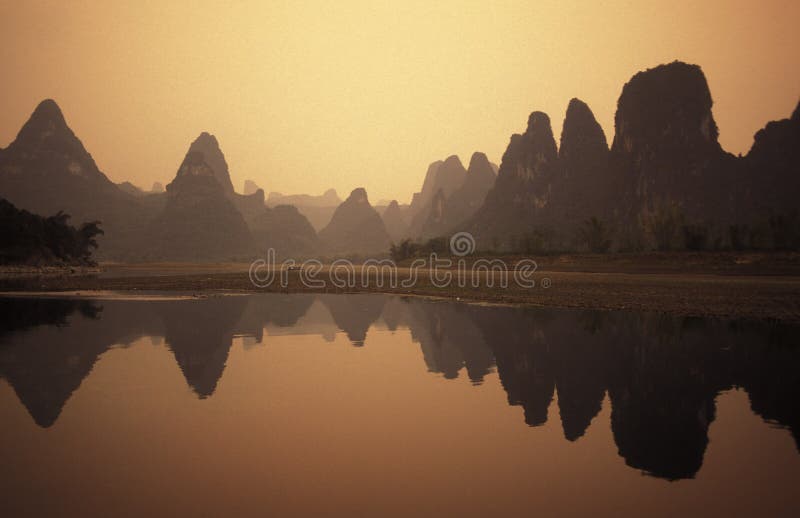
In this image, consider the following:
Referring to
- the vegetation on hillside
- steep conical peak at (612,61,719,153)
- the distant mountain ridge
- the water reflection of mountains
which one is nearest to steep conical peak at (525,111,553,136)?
the distant mountain ridge

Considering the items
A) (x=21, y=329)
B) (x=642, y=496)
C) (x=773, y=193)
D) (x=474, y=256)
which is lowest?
(x=642, y=496)

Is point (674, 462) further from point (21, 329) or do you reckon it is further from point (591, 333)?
point (21, 329)

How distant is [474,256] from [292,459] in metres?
84.8

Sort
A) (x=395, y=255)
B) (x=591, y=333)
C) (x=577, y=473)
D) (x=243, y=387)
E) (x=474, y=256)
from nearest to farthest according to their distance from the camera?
(x=577, y=473) → (x=243, y=387) → (x=591, y=333) → (x=474, y=256) → (x=395, y=255)

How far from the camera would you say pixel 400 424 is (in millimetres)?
9469

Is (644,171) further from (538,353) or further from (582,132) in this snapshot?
(538,353)

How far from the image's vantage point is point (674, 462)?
773cm

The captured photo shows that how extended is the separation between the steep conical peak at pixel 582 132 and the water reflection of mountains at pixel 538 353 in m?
154

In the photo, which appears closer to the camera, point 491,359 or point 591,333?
point 491,359

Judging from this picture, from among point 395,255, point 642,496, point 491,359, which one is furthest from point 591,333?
point 395,255

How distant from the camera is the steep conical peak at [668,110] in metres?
141

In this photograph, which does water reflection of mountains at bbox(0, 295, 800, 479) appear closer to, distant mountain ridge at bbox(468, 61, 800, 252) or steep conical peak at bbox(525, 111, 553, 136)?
distant mountain ridge at bbox(468, 61, 800, 252)

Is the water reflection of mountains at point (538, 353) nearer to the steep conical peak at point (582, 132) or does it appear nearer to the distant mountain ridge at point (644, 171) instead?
the distant mountain ridge at point (644, 171)

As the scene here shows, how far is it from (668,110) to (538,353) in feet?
506
